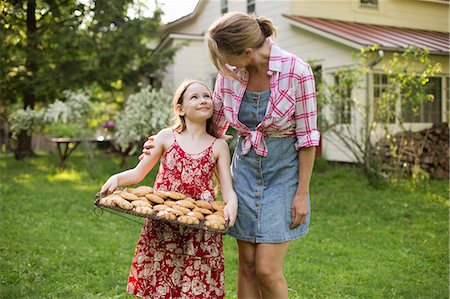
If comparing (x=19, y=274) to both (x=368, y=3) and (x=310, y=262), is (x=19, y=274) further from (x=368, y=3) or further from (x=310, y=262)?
(x=368, y=3)

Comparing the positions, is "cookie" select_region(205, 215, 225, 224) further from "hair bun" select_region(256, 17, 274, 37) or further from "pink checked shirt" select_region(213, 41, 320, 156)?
"hair bun" select_region(256, 17, 274, 37)

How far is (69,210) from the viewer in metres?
7.74

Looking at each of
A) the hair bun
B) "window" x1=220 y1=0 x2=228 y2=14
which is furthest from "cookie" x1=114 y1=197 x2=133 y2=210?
"window" x1=220 y1=0 x2=228 y2=14

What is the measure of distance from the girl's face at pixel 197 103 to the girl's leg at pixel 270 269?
29.8 inches

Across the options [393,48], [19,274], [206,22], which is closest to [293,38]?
[393,48]

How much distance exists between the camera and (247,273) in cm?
299

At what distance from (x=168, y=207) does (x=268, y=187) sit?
1.69 feet

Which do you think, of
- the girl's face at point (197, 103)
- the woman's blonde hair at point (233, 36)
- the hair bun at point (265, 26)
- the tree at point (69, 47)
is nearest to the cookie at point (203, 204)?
the girl's face at point (197, 103)

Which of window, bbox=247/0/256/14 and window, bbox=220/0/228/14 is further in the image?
window, bbox=220/0/228/14

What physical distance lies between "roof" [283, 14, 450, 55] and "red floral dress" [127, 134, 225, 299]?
805cm

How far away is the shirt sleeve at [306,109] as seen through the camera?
2.82m

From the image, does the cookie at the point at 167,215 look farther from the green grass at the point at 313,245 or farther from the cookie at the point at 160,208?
the green grass at the point at 313,245

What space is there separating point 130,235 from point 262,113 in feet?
12.8

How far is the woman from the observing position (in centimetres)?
281
